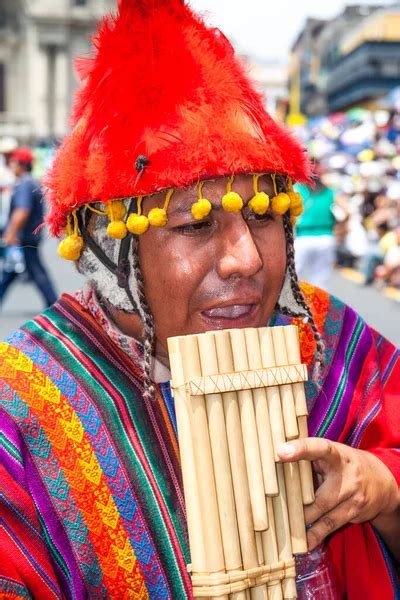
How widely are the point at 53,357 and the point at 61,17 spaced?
60354mm

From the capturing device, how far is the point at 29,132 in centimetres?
5584

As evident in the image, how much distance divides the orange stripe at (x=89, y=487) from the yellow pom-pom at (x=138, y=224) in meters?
0.32

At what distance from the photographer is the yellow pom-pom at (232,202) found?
62.4 inches

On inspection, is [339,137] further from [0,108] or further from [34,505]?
[0,108]

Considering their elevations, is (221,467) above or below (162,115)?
below

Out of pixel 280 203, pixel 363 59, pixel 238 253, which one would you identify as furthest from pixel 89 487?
pixel 363 59

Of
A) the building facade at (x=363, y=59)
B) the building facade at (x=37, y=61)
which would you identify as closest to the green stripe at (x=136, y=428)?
the building facade at (x=363, y=59)

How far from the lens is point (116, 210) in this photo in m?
1.65

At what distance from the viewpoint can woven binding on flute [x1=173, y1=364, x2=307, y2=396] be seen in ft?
Answer: 4.91

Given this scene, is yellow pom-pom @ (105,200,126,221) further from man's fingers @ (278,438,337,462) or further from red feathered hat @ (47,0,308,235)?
man's fingers @ (278,438,337,462)

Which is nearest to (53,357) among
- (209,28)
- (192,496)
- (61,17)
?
(192,496)

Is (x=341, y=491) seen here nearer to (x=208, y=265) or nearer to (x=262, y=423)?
(x=262, y=423)

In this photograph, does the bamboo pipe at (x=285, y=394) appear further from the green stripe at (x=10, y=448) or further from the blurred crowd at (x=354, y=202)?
the blurred crowd at (x=354, y=202)

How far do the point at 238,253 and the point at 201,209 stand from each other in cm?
10
